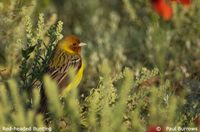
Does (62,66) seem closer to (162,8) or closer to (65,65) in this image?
(65,65)

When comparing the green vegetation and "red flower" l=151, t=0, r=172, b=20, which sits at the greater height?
"red flower" l=151, t=0, r=172, b=20

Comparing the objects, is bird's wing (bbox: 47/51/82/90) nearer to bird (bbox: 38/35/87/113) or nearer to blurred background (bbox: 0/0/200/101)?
bird (bbox: 38/35/87/113)

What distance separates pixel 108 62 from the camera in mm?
6762

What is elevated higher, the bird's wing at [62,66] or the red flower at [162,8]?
the red flower at [162,8]

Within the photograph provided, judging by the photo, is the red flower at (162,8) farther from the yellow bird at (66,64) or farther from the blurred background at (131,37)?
the yellow bird at (66,64)

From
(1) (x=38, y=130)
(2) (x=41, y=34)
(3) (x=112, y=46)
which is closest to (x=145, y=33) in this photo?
(3) (x=112, y=46)

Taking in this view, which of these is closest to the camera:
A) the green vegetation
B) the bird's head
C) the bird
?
the green vegetation

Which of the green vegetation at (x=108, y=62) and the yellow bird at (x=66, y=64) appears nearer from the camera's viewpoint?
the green vegetation at (x=108, y=62)

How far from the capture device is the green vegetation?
13.5ft

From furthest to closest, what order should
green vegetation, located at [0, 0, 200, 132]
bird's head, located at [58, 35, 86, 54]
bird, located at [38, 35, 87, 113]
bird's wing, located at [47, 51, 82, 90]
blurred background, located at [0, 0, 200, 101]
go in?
bird's head, located at [58, 35, 86, 54], blurred background, located at [0, 0, 200, 101], bird's wing, located at [47, 51, 82, 90], bird, located at [38, 35, 87, 113], green vegetation, located at [0, 0, 200, 132]

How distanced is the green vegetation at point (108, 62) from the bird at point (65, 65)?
0.13 m

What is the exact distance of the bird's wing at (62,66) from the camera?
587 cm

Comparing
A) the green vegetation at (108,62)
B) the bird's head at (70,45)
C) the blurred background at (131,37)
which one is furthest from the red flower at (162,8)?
the bird's head at (70,45)

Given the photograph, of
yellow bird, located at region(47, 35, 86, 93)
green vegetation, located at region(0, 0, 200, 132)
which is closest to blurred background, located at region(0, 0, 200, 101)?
green vegetation, located at region(0, 0, 200, 132)
